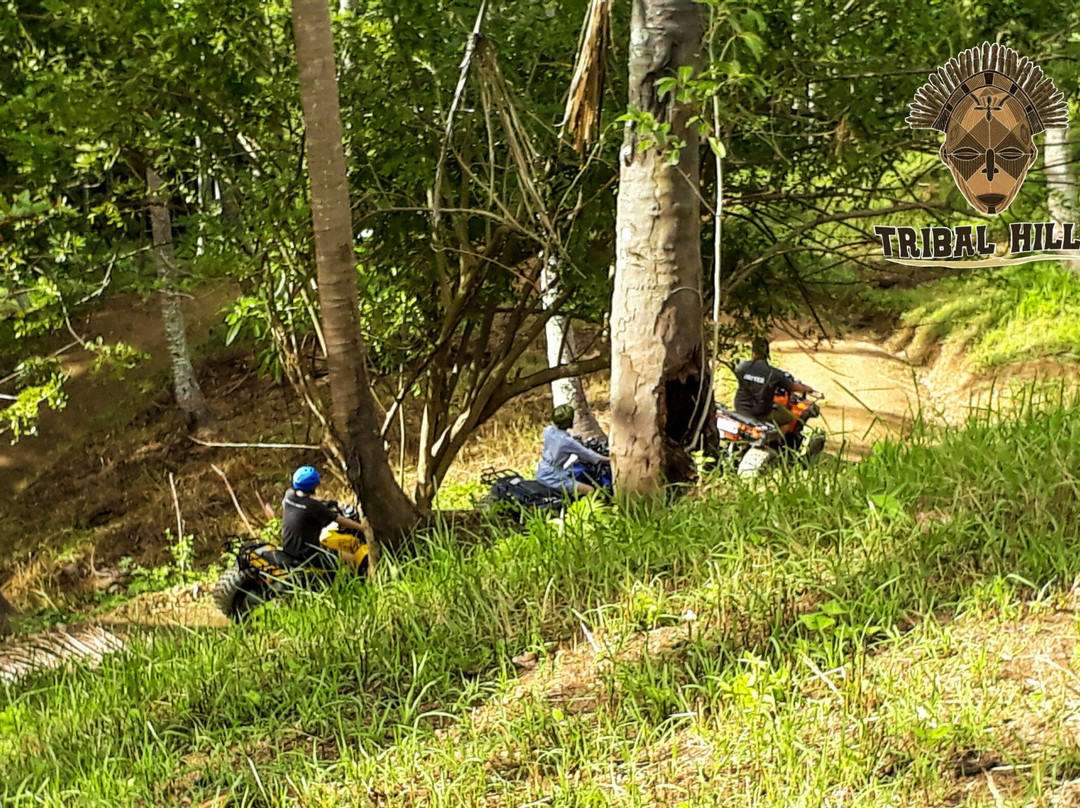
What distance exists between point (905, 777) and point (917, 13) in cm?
575

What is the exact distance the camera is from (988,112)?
23.2 feet

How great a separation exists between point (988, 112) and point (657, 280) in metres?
3.59

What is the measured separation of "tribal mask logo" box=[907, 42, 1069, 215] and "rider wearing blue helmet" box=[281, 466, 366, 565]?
16.7 feet

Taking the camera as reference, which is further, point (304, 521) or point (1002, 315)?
point (1002, 315)

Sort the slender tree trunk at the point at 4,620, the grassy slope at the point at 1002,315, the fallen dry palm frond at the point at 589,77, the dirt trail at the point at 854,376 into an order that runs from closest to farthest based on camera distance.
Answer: the fallen dry palm frond at the point at 589,77
the slender tree trunk at the point at 4,620
the grassy slope at the point at 1002,315
the dirt trail at the point at 854,376

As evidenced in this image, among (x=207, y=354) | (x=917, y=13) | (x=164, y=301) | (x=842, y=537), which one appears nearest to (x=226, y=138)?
(x=917, y=13)

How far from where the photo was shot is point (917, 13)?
271 inches

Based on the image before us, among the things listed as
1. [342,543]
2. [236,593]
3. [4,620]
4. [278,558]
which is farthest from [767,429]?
[4,620]

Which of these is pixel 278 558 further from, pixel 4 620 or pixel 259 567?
pixel 4 620

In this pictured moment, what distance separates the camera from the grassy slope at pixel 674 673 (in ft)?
9.82

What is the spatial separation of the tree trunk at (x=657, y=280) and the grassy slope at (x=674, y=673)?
0.40m

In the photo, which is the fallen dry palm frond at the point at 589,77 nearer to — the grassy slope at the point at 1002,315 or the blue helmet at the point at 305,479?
the blue helmet at the point at 305,479

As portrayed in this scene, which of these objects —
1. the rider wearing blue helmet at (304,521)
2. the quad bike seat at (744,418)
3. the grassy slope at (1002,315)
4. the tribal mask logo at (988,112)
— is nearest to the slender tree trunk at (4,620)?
the rider wearing blue helmet at (304,521)

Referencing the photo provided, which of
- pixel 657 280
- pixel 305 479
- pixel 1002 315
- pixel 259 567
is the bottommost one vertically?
pixel 259 567
